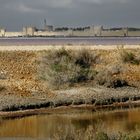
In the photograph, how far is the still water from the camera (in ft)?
83.2

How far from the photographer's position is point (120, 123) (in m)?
28.0

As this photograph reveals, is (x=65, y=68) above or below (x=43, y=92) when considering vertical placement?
above

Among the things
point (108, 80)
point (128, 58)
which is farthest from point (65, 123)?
point (128, 58)

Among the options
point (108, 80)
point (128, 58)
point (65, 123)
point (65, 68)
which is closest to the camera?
point (65, 123)

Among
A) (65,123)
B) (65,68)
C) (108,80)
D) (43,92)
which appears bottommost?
(65,123)

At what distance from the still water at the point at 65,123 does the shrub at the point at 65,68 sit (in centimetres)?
659

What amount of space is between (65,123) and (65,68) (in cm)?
1144

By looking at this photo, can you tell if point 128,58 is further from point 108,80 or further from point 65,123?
point 65,123

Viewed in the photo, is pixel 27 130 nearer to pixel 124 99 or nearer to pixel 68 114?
pixel 68 114

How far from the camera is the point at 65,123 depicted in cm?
2772

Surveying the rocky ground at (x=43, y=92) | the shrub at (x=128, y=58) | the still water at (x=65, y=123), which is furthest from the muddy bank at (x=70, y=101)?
the shrub at (x=128, y=58)

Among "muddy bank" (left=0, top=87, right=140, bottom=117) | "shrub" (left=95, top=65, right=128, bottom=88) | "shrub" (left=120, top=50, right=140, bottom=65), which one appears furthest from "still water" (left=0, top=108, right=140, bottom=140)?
"shrub" (left=120, top=50, right=140, bottom=65)

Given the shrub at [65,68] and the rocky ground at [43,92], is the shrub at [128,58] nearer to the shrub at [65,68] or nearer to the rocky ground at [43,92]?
the rocky ground at [43,92]

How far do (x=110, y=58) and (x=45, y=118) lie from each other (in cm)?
2062
